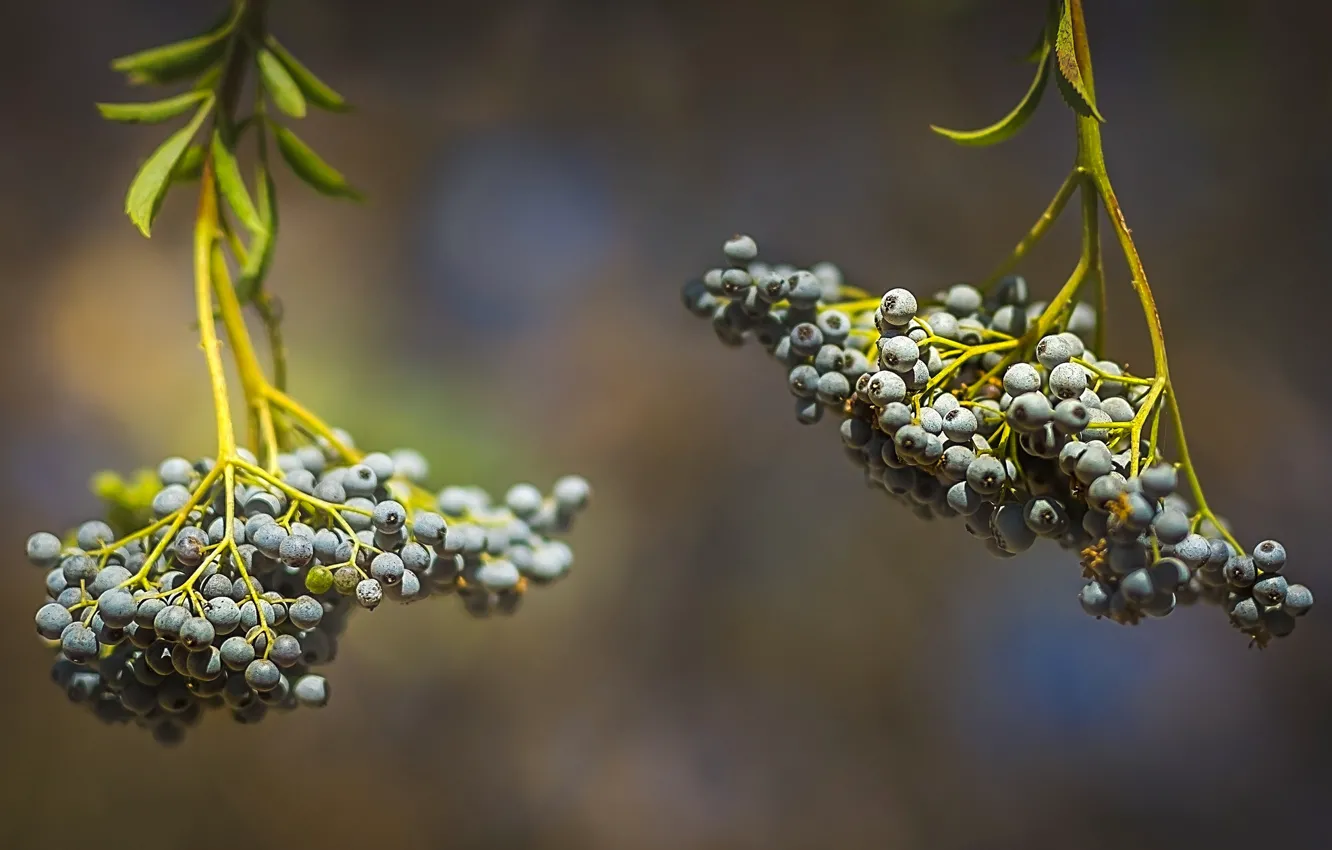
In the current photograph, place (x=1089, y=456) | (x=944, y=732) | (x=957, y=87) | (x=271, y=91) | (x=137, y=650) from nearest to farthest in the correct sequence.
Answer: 1. (x=1089, y=456)
2. (x=137, y=650)
3. (x=271, y=91)
4. (x=957, y=87)
5. (x=944, y=732)

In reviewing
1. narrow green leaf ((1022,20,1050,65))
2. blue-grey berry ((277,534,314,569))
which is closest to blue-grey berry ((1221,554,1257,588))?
narrow green leaf ((1022,20,1050,65))

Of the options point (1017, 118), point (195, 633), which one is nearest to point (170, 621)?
point (195, 633)

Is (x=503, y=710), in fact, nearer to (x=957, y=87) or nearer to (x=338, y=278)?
(x=338, y=278)

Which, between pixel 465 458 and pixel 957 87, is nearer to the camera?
pixel 957 87

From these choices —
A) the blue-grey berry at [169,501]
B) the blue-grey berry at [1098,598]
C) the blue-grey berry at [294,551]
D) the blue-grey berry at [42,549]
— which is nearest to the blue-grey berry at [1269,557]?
the blue-grey berry at [1098,598]

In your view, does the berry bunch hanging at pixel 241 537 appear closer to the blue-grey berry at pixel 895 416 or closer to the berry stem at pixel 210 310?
the berry stem at pixel 210 310

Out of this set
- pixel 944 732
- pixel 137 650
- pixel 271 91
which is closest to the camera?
pixel 137 650

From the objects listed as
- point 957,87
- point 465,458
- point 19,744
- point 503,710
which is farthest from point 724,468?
point 19,744
